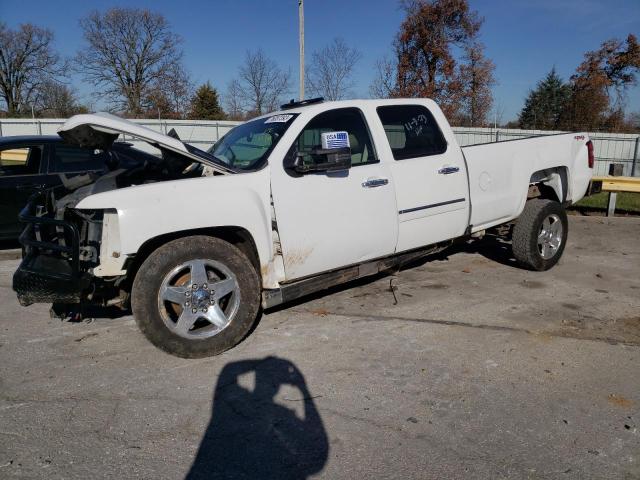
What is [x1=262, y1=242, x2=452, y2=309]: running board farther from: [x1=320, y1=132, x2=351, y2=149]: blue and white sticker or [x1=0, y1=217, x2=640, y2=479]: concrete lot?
[x1=320, y1=132, x2=351, y2=149]: blue and white sticker

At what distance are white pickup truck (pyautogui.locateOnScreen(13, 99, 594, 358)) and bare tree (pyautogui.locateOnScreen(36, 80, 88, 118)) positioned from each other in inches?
1574

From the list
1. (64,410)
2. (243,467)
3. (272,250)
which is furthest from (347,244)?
(64,410)

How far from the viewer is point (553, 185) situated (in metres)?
6.04

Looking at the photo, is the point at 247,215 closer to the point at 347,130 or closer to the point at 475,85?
the point at 347,130

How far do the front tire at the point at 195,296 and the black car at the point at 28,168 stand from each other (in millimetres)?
3975

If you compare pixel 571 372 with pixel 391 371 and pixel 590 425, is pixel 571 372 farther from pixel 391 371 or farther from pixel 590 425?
pixel 391 371

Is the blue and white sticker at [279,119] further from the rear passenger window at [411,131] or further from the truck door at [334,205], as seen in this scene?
the rear passenger window at [411,131]

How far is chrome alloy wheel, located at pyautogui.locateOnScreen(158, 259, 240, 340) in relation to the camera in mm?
3418

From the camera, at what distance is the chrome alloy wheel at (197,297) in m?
3.42

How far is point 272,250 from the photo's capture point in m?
3.72

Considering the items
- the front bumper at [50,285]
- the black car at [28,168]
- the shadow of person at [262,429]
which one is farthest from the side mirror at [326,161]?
the black car at [28,168]

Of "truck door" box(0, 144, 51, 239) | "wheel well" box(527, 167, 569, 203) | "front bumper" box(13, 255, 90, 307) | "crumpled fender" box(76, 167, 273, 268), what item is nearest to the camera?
"crumpled fender" box(76, 167, 273, 268)

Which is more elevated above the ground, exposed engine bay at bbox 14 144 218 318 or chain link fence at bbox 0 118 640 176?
chain link fence at bbox 0 118 640 176

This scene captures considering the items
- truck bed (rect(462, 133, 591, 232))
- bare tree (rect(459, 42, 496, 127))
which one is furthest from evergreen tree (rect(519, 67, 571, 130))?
truck bed (rect(462, 133, 591, 232))
